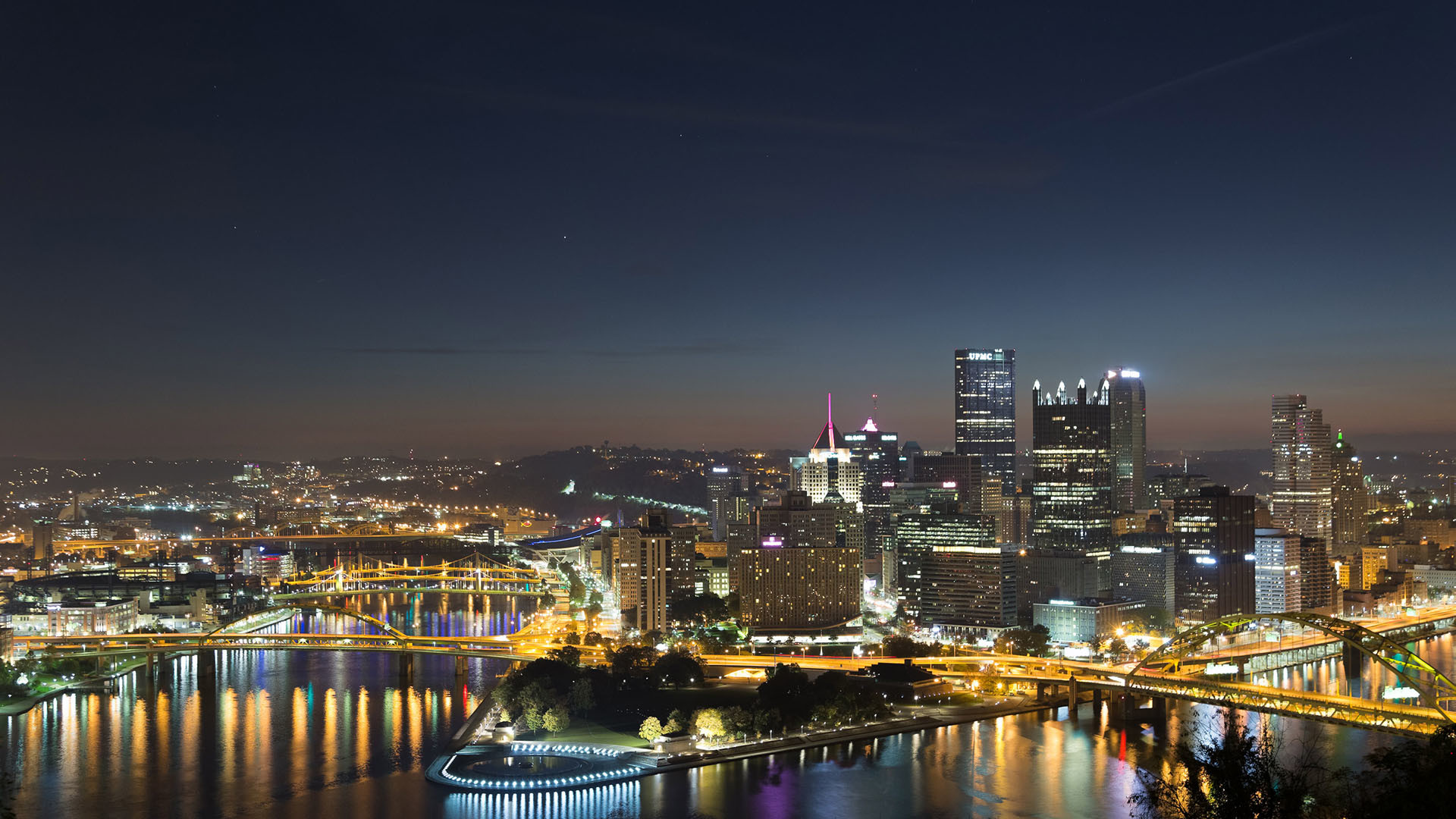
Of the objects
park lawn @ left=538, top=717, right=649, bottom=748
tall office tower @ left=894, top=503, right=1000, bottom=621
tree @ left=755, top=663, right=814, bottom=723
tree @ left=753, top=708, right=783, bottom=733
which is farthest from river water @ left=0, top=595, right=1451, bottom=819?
tall office tower @ left=894, top=503, right=1000, bottom=621

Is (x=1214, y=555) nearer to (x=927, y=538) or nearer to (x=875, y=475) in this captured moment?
(x=927, y=538)

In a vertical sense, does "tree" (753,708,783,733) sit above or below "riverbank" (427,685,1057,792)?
above

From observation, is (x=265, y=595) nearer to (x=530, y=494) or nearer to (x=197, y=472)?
(x=530, y=494)

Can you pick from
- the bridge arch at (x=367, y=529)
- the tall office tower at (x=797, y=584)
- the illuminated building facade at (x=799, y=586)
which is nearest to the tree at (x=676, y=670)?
the tall office tower at (x=797, y=584)

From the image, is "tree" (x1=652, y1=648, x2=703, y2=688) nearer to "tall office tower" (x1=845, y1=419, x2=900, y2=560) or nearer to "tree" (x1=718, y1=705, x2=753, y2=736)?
"tree" (x1=718, y1=705, x2=753, y2=736)

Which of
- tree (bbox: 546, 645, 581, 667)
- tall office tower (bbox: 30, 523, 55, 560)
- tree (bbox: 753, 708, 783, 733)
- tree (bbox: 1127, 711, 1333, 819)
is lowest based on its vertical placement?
tree (bbox: 753, 708, 783, 733)

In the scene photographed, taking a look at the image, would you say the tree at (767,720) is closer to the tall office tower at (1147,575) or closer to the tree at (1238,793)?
the tree at (1238,793)

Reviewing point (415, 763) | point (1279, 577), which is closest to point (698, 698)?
point (415, 763)
